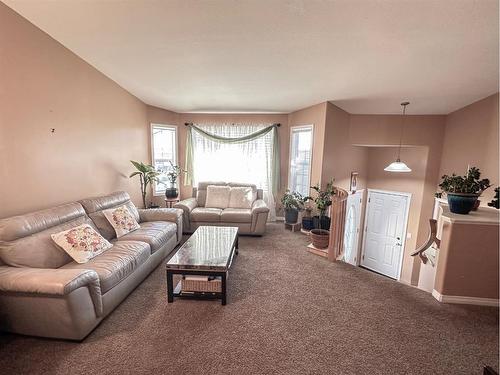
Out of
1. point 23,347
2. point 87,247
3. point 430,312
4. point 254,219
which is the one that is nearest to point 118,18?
point 87,247

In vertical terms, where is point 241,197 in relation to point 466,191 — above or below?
below

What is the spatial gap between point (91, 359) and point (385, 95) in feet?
15.7

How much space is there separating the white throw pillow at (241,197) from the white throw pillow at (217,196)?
0.10 m

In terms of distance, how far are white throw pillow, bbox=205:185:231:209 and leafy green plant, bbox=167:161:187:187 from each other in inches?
33.8

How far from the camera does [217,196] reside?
15.2 feet

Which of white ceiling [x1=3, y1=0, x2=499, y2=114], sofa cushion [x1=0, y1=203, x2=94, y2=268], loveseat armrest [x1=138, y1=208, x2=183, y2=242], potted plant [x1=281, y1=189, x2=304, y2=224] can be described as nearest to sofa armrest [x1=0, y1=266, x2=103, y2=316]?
sofa cushion [x1=0, y1=203, x2=94, y2=268]

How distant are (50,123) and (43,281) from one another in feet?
6.22

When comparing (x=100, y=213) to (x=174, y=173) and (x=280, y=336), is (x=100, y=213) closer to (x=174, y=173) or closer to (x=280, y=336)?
(x=174, y=173)

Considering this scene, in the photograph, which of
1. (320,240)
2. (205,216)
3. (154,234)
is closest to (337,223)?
(320,240)

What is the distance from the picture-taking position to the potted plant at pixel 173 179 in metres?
4.69

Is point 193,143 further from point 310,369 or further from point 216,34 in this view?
point 310,369

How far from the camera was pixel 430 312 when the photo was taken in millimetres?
2232

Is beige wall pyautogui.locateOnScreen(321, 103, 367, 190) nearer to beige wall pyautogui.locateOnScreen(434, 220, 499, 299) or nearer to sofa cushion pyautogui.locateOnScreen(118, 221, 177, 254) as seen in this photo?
beige wall pyautogui.locateOnScreen(434, 220, 499, 299)

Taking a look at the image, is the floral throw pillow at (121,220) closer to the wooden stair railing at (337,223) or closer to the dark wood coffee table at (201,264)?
the dark wood coffee table at (201,264)
